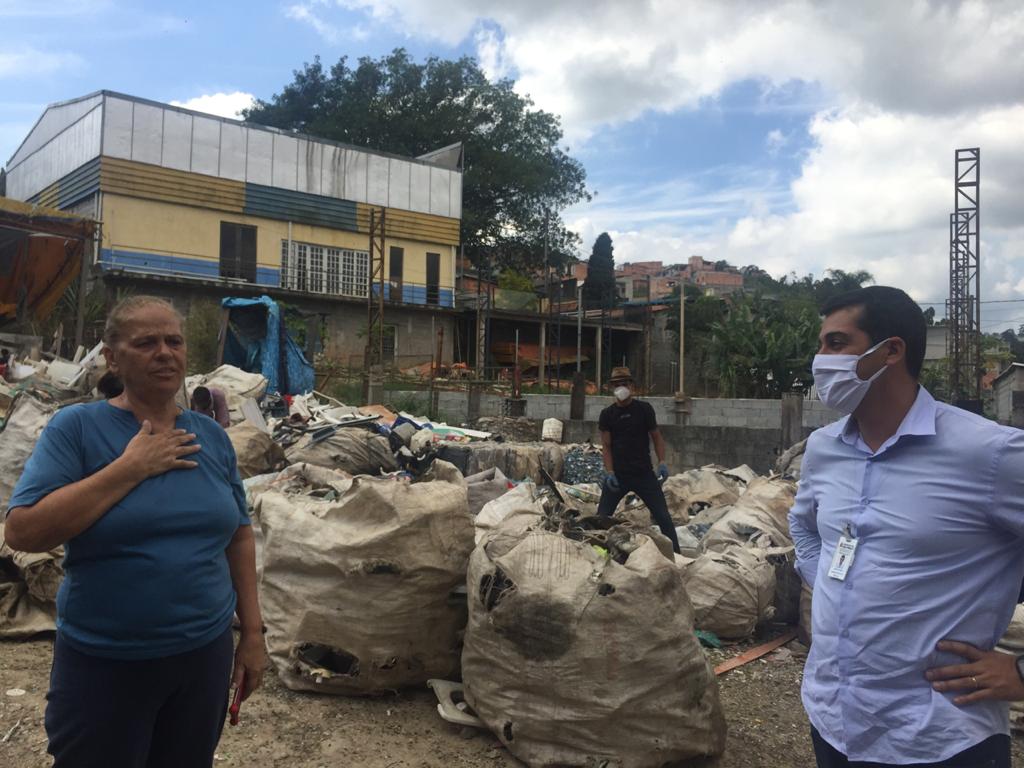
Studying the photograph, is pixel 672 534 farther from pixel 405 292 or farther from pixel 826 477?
pixel 405 292

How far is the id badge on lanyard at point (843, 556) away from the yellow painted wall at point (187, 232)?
19621mm

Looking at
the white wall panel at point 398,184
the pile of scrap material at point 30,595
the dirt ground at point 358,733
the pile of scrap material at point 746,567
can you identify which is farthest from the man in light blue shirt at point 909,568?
the white wall panel at point 398,184

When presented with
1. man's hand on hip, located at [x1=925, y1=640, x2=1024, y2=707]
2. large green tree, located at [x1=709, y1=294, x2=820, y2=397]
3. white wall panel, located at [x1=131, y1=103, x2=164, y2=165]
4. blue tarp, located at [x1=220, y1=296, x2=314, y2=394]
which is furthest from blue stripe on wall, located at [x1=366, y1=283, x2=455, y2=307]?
man's hand on hip, located at [x1=925, y1=640, x2=1024, y2=707]

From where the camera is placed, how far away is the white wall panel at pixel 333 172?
21.2 m

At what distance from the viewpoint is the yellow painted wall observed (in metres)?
18.4

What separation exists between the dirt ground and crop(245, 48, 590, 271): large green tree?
89.2 ft

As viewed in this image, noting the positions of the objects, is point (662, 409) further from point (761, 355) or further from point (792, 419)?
point (761, 355)

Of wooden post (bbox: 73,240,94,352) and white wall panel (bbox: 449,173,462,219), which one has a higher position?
white wall panel (bbox: 449,173,462,219)

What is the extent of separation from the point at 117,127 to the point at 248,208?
3412 millimetres

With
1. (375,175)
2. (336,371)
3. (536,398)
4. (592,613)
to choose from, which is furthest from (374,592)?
(375,175)

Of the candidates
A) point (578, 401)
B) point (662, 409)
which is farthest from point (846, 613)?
point (662, 409)

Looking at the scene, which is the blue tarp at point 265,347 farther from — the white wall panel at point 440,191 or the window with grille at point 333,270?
the white wall panel at point 440,191

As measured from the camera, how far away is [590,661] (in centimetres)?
242

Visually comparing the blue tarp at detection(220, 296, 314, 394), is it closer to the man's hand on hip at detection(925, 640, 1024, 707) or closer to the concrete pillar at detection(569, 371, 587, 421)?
the concrete pillar at detection(569, 371, 587, 421)
